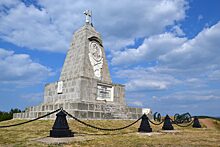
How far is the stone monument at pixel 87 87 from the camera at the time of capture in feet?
42.4

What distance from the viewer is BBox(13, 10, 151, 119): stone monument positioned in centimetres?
1291

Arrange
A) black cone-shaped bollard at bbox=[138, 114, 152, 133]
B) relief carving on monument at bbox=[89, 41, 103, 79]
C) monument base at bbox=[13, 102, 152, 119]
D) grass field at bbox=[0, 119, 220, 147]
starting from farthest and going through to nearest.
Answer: relief carving on monument at bbox=[89, 41, 103, 79], monument base at bbox=[13, 102, 152, 119], black cone-shaped bollard at bbox=[138, 114, 152, 133], grass field at bbox=[0, 119, 220, 147]

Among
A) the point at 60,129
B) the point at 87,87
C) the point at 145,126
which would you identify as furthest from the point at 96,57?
the point at 60,129

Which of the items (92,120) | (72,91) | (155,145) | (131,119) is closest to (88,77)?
(72,91)

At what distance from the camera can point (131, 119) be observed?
14.5 metres

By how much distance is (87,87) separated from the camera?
13336mm

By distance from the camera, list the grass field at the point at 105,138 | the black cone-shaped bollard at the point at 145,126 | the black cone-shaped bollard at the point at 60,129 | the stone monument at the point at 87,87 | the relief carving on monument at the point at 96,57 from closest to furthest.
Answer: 1. the grass field at the point at 105,138
2. the black cone-shaped bollard at the point at 60,129
3. the black cone-shaped bollard at the point at 145,126
4. the stone monument at the point at 87,87
5. the relief carving on monument at the point at 96,57

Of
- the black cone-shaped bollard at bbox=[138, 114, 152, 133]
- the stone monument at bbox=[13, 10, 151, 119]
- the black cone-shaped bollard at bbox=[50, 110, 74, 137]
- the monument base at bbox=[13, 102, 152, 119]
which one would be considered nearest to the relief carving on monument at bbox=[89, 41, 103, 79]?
the stone monument at bbox=[13, 10, 151, 119]

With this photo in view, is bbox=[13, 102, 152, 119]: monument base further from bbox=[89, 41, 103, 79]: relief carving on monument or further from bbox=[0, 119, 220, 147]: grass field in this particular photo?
bbox=[89, 41, 103, 79]: relief carving on monument

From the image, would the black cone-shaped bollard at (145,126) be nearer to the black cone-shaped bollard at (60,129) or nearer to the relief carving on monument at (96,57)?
the black cone-shaped bollard at (60,129)

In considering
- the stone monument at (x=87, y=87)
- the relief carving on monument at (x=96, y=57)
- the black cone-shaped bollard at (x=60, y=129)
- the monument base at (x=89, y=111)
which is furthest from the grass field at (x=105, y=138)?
the relief carving on monument at (x=96, y=57)

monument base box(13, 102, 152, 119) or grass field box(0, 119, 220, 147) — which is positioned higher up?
monument base box(13, 102, 152, 119)

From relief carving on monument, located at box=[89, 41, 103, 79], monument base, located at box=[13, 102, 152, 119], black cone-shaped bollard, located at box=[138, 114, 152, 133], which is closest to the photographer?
black cone-shaped bollard, located at box=[138, 114, 152, 133]

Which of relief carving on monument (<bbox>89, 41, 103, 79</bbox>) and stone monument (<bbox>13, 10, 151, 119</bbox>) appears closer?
stone monument (<bbox>13, 10, 151, 119</bbox>)
